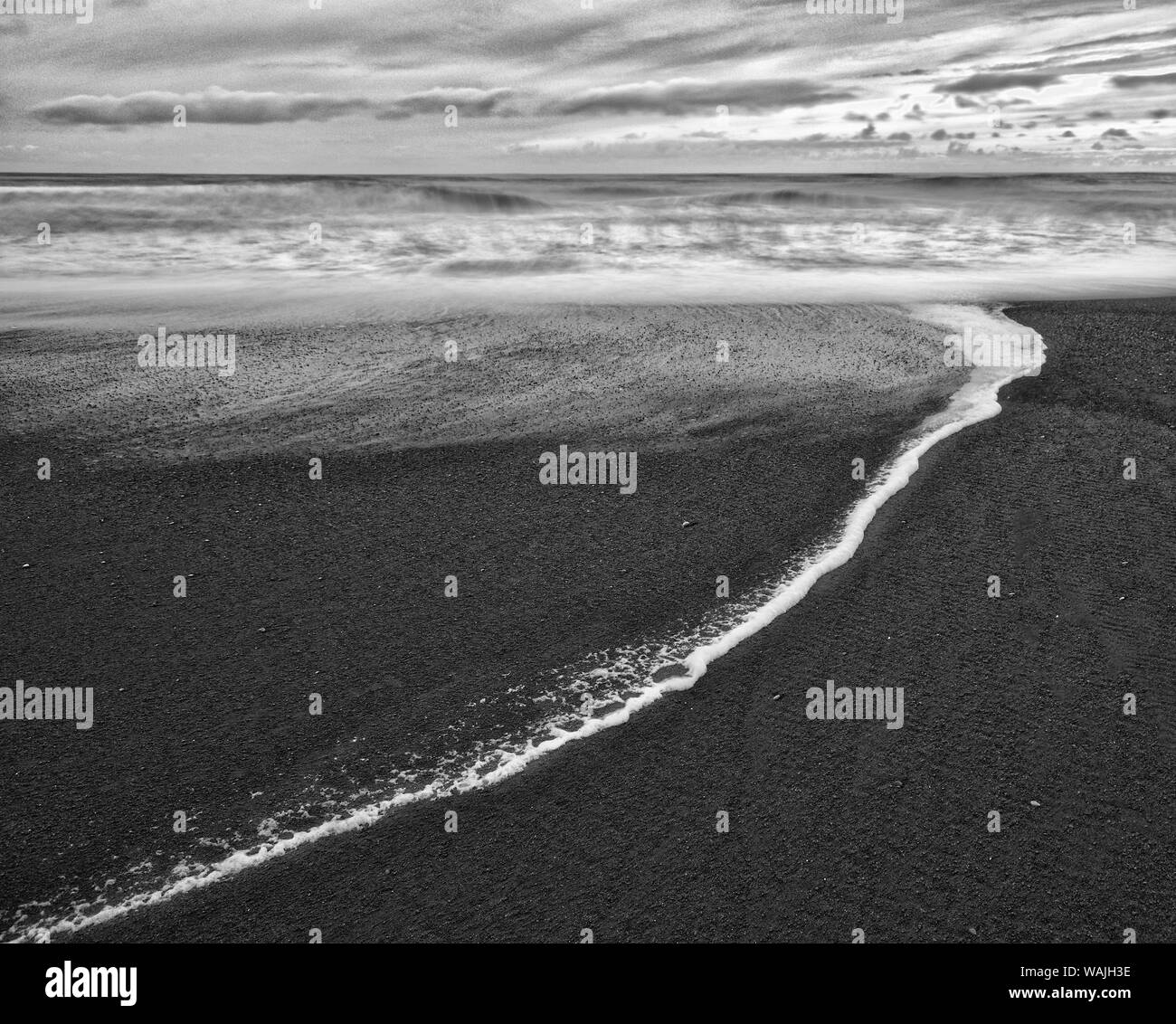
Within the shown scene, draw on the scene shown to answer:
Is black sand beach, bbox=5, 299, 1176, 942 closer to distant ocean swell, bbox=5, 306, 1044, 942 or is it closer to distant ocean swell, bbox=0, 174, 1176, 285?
distant ocean swell, bbox=5, 306, 1044, 942

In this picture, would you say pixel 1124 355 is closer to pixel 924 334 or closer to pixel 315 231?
pixel 924 334

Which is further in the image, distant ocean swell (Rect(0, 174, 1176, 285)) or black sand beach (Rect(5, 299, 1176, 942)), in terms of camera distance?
distant ocean swell (Rect(0, 174, 1176, 285))

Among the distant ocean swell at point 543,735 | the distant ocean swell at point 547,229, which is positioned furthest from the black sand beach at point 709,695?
the distant ocean swell at point 547,229

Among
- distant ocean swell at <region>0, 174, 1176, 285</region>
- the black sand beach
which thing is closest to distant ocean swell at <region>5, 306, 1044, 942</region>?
the black sand beach

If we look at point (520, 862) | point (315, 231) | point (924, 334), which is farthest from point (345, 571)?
point (315, 231)

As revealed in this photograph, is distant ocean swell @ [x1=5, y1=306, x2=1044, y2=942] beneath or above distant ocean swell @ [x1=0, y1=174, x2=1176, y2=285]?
beneath

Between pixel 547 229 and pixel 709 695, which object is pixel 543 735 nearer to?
pixel 709 695

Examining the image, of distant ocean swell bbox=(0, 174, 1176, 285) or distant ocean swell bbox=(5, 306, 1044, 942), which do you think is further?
distant ocean swell bbox=(0, 174, 1176, 285)
